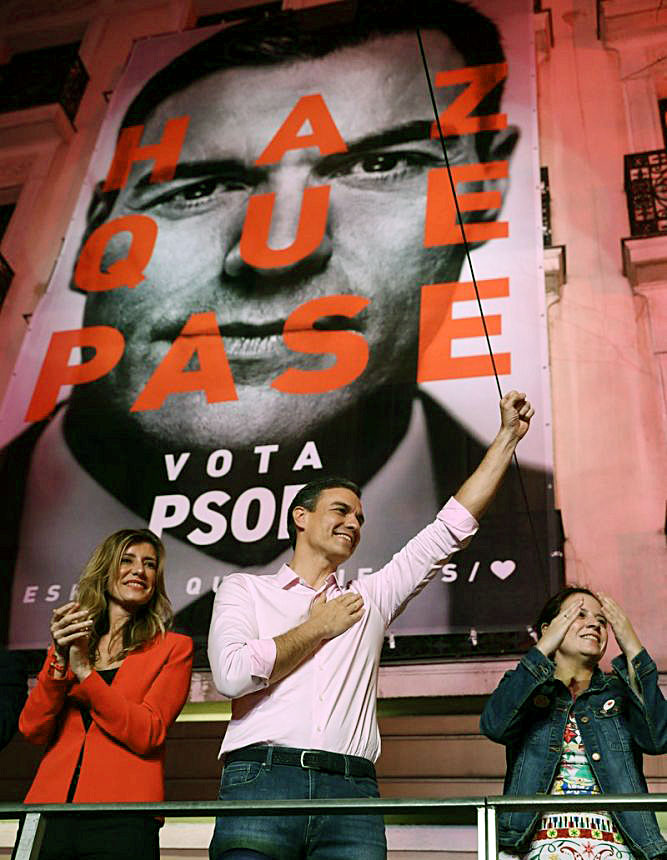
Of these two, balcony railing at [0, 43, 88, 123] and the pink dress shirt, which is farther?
balcony railing at [0, 43, 88, 123]

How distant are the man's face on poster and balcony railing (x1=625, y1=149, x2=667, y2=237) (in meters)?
0.60

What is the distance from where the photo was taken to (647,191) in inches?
148

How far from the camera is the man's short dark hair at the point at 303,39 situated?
445 centimetres

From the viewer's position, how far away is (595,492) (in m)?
3.21

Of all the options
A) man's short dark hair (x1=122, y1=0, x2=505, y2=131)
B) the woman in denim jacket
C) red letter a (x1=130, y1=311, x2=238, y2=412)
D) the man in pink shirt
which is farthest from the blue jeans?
man's short dark hair (x1=122, y1=0, x2=505, y2=131)

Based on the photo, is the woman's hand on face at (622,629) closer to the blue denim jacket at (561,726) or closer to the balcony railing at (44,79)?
the blue denim jacket at (561,726)

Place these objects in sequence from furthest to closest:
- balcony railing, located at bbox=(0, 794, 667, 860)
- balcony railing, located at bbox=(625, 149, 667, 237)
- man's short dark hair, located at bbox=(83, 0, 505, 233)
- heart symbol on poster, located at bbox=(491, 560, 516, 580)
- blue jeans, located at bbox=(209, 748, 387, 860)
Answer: man's short dark hair, located at bbox=(83, 0, 505, 233) < balcony railing, located at bbox=(625, 149, 667, 237) < heart symbol on poster, located at bbox=(491, 560, 516, 580) < blue jeans, located at bbox=(209, 748, 387, 860) < balcony railing, located at bbox=(0, 794, 667, 860)

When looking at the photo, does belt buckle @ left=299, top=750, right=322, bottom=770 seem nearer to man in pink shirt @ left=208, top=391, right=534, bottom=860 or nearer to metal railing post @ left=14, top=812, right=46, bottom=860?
man in pink shirt @ left=208, top=391, right=534, bottom=860

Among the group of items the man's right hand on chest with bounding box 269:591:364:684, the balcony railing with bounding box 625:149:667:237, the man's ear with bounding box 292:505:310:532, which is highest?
the balcony railing with bounding box 625:149:667:237

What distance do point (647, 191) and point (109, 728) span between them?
2776 mm

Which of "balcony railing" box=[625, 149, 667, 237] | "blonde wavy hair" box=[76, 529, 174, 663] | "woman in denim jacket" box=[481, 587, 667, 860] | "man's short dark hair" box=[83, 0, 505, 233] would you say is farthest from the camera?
"man's short dark hair" box=[83, 0, 505, 233]

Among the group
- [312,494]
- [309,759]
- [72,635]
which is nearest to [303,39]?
[312,494]

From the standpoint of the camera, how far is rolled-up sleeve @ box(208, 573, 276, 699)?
5.72ft

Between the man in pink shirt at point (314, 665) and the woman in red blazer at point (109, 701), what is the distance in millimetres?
197
